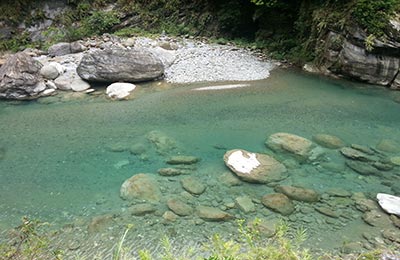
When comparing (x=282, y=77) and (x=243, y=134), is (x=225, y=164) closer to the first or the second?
(x=243, y=134)

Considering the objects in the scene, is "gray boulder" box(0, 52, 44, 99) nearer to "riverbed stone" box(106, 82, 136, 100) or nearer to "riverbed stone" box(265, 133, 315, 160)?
"riverbed stone" box(106, 82, 136, 100)

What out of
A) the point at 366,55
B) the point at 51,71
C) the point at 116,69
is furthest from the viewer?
the point at 51,71

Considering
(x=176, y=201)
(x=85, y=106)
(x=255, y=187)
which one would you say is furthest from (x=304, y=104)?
(x=85, y=106)

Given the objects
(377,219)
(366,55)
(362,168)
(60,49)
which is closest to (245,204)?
(377,219)

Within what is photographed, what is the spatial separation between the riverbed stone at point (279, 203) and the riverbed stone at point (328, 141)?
1.70 meters

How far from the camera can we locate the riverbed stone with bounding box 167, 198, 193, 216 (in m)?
4.17

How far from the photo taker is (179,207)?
426cm

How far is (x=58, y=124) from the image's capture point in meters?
6.66

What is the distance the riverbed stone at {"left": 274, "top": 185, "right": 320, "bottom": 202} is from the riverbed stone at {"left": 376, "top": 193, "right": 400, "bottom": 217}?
0.76 meters

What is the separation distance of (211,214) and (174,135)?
2.28m

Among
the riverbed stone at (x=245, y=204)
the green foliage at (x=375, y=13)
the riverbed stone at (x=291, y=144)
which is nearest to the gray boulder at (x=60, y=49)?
the riverbed stone at (x=291, y=144)

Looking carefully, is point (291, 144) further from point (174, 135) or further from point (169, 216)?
point (169, 216)

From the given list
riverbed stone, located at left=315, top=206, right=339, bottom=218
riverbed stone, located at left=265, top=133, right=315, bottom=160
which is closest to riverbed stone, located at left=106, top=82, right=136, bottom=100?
riverbed stone, located at left=265, top=133, right=315, bottom=160

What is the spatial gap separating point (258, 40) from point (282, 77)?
9.53ft
